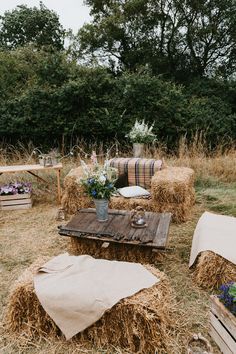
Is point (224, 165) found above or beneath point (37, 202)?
above

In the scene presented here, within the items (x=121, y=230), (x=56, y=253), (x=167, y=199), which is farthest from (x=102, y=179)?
(x=167, y=199)

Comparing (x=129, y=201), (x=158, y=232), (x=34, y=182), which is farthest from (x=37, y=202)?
(x=158, y=232)

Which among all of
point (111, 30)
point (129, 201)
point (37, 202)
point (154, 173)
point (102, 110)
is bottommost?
point (37, 202)

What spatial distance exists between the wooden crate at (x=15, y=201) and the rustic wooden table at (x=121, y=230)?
190 cm

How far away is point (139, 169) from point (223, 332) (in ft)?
8.93

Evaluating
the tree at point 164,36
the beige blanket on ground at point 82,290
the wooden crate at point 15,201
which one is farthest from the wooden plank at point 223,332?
the tree at point 164,36

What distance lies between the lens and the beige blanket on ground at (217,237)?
250cm

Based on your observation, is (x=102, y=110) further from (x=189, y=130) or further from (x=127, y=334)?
(x=127, y=334)

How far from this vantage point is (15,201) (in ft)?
15.7

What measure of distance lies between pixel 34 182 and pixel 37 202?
64 centimetres

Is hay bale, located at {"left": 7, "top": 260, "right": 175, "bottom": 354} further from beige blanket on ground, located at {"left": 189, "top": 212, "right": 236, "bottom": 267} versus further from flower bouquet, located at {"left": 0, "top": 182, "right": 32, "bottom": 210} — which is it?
flower bouquet, located at {"left": 0, "top": 182, "right": 32, "bottom": 210}

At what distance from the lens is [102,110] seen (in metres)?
7.55

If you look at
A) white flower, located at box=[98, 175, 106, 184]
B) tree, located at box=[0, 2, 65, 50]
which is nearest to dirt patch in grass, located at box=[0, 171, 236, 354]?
white flower, located at box=[98, 175, 106, 184]

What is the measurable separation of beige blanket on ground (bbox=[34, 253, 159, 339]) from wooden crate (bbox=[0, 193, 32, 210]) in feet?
9.10
